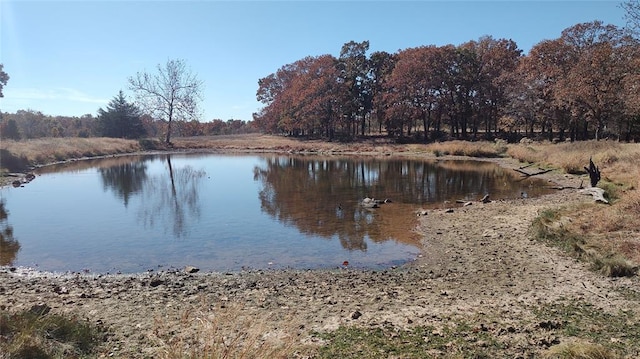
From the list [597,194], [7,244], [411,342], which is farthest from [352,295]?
[597,194]

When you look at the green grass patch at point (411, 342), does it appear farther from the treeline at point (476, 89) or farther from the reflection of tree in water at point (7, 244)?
the treeline at point (476, 89)

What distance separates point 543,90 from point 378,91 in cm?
2699

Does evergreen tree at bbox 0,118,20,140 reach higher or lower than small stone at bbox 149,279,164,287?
higher

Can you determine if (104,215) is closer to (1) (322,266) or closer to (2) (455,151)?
(1) (322,266)

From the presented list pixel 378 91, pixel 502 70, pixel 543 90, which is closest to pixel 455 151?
pixel 543 90

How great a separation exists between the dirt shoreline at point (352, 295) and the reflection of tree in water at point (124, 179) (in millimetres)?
13668

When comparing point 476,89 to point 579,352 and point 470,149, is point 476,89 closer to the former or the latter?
point 470,149

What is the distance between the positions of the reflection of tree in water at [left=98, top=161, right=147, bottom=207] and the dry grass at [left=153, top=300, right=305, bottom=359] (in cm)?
1697

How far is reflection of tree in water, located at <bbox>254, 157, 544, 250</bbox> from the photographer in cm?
1625

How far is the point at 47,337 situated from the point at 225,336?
2.28 metres

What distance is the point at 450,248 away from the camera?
12258 millimetres

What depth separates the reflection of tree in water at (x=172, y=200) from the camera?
57.5 ft

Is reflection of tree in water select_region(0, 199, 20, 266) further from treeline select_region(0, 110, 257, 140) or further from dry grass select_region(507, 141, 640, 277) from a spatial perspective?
treeline select_region(0, 110, 257, 140)

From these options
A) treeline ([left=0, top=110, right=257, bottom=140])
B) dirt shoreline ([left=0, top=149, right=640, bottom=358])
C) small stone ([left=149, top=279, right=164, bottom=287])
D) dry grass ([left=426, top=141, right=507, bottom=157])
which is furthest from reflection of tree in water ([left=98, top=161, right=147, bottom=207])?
dry grass ([left=426, top=141, right=507, bottom=157])
